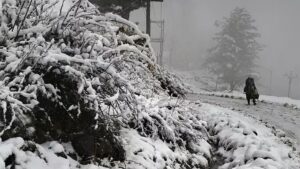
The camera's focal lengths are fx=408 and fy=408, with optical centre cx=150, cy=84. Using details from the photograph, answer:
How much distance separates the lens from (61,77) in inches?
170

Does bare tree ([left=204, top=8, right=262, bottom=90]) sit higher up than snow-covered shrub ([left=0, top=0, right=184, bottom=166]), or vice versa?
snow-covered shrub ([left=0, top=0, right=184, bottom=166])

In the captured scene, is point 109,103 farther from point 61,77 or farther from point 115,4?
point 115,4

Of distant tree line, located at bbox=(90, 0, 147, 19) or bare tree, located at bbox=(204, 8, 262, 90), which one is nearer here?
distant tree line, located at bbox=(90, 0, 147, 19)

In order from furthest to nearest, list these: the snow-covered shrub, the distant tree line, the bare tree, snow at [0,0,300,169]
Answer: the bare tree → the distant tree line → the snow-covered shrub → snow at [0,0,300,169]

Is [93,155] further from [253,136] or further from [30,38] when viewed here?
[253,136]

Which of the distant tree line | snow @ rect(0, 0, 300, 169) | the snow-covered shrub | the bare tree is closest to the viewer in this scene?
snow @ rect(0, 0, 300, 169)

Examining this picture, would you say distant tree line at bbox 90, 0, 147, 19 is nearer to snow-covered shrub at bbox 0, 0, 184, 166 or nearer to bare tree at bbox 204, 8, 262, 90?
snow-covered shrub at bbox 0, 0, 184, 166

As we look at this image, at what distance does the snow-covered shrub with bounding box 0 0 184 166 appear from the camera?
3920 millimetres

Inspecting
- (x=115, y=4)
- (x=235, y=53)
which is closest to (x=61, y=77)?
(x=115, y=4)

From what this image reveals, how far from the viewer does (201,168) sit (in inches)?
232

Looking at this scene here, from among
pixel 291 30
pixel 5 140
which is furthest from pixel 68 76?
pixel 291 30

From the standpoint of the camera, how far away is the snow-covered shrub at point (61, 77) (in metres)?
3.92

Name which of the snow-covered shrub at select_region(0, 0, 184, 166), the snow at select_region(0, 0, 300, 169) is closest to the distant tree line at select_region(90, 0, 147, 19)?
the snow at select_region(0, 0, 300, 169)

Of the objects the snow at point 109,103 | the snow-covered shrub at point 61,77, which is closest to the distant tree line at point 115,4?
the snow at point 109,103
